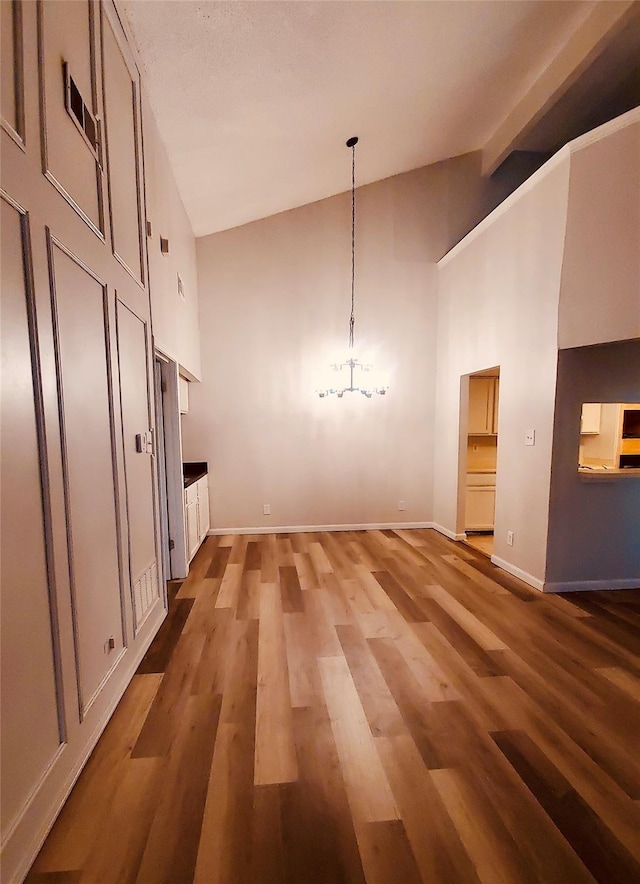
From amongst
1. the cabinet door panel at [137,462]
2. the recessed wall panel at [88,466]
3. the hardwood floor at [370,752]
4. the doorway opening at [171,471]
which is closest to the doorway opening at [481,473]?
the hardwood floor at [370,752]

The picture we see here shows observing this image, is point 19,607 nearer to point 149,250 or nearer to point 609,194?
point 149,250

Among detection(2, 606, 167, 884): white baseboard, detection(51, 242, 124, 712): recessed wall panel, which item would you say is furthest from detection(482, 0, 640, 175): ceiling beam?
detection(2, 606, 167, 884): white baseboard

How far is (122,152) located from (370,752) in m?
3.56

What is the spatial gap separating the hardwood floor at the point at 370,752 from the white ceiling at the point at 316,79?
400 cm

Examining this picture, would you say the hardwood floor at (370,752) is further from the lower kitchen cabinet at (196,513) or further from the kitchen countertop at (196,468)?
the kitchen countertop at (196,468)

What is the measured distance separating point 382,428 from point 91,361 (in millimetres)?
4099

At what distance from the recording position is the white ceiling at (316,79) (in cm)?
251

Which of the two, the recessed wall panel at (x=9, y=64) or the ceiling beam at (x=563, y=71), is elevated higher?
the ceiling beam at (x=563, y=71)

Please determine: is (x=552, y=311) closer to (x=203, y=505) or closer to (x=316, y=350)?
(x=316, y=350)

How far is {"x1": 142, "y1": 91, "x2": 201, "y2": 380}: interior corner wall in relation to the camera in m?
3.00

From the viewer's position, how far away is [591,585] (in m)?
3.49

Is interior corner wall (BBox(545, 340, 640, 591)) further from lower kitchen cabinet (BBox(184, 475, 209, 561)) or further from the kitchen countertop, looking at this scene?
the kitchen countertop

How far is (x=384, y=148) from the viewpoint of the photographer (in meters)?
4.39

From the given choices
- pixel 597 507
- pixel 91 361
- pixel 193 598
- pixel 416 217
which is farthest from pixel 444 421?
pixel 91 361
